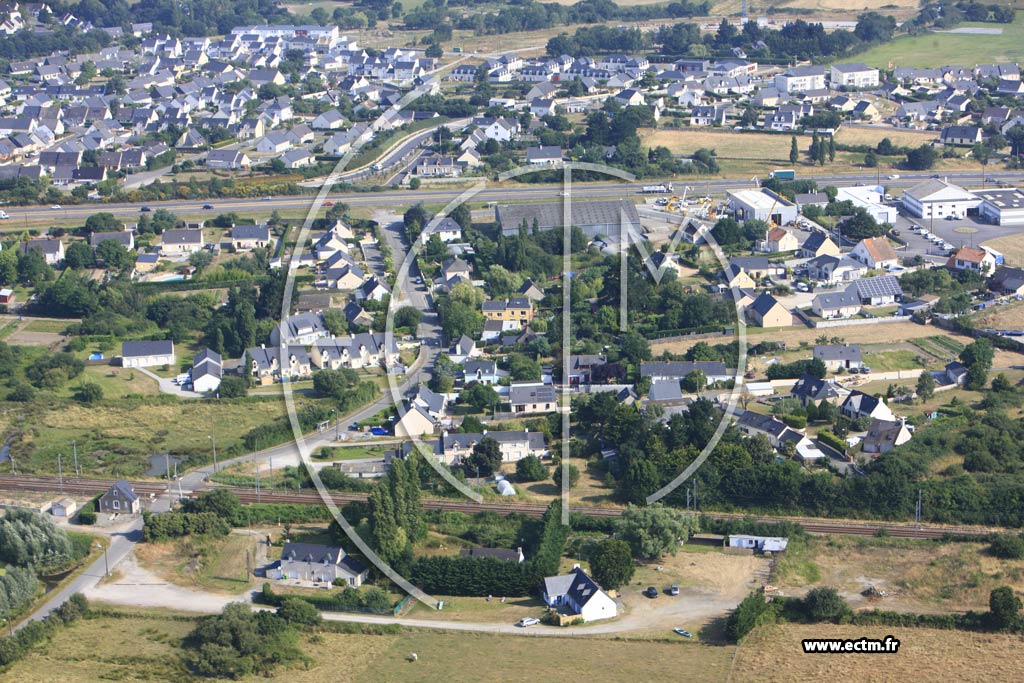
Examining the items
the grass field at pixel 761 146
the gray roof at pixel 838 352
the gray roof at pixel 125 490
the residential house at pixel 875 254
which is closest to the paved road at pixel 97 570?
the gray roof at pixel 125 490

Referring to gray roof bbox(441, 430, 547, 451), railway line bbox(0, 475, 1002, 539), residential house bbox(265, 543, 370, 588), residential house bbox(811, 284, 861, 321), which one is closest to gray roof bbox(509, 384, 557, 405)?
gray roof bbox(441, 430, 547, 451)

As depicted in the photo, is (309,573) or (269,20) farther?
(269,20)

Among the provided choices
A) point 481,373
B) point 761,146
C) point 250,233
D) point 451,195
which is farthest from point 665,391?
point 761,146

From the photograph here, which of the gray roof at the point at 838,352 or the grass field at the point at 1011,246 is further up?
the grass field at the point at 1011,246

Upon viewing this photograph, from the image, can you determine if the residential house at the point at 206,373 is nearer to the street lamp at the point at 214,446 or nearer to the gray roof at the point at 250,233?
the street lamp at the point at 214,446

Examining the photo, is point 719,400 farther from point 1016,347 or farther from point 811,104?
point 811,104

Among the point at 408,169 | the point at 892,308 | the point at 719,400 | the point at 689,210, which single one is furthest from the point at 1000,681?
the point at 408,169
